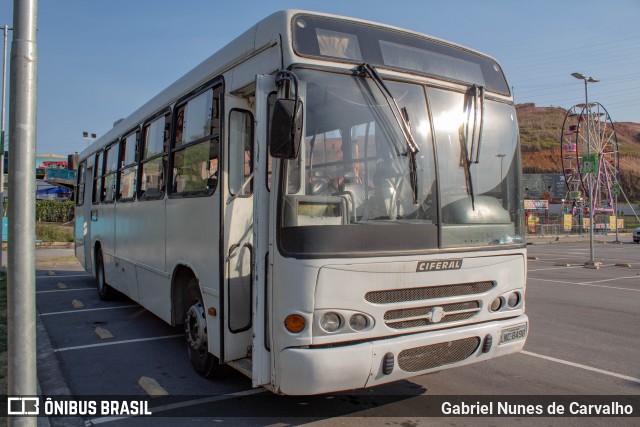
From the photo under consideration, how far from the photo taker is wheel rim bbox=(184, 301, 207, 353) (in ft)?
17.6

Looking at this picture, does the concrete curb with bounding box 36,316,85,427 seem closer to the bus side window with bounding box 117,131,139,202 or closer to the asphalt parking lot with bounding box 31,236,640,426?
the asphalt parking lot with bounding box 31,236,640,426

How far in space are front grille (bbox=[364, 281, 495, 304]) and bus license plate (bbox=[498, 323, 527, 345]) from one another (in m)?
0.42

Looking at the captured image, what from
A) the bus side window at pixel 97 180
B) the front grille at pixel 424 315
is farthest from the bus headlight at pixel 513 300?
the bus side window at pixel 97 180

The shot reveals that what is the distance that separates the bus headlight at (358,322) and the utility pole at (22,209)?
213 cm

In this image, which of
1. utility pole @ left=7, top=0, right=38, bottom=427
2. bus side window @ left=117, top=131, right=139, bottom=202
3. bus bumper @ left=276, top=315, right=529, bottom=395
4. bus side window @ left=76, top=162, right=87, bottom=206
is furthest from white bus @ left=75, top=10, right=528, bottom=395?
bus side window @ left=76, top=162, right=87, bottom=206

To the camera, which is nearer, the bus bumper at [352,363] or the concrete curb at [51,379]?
the bus bumper at [352,363]

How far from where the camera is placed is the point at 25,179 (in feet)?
10.2

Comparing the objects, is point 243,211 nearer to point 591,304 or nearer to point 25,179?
point 25,179

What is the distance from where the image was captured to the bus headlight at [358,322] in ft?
12.9

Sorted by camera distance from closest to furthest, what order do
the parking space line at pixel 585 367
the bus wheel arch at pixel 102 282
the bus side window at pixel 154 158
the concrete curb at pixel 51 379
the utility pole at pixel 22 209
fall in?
1. the utility pole at pixel 22 209
2. the concrete curb at pixel 51 379
3. the parking space line at pixel 585 367
4. the bus side window at pixel 154 158
5. the bus wheel arch at pixel 102 282

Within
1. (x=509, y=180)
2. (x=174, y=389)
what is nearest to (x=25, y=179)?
(x=174, y=389)

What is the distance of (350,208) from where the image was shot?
405cm

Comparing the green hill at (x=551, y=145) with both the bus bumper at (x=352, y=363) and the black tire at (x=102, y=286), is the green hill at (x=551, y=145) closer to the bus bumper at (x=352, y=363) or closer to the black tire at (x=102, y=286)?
the black tire at (x=102, y=286)

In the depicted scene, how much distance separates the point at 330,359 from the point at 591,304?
29.5 ft
